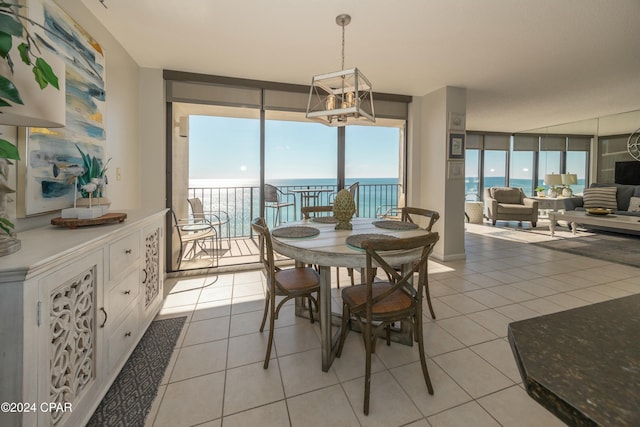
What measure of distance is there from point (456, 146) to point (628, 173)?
16.7ft

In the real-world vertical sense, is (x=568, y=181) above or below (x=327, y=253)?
above

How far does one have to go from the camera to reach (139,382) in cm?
162

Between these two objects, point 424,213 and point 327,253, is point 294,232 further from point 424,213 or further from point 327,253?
point 424,213

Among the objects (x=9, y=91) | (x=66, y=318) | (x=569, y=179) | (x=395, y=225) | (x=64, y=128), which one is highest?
(x=569, y=179)

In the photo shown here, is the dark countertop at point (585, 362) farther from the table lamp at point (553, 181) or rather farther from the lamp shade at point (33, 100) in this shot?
the table lamp at point (553, 181)

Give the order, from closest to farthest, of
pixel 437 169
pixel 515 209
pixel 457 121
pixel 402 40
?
pixel 402 40 → pixel 457 121 → pixel 437 169 → pixel 515 209

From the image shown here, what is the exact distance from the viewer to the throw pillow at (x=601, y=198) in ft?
18.7

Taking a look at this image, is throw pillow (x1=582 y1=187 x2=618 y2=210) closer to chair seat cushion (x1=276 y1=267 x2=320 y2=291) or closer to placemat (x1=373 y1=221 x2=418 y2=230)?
placemat (x1=373 y1=221 x2=418 y2=230)

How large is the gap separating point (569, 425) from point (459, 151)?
165 inches

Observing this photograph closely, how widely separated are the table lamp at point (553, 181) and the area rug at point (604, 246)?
1.65m

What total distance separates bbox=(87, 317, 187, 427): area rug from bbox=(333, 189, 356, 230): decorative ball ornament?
61.0 inches

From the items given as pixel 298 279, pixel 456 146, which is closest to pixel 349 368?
pixel 298 279

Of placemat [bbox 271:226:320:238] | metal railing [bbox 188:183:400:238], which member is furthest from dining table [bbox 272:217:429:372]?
metal railing [bbox 188:183:400:238]

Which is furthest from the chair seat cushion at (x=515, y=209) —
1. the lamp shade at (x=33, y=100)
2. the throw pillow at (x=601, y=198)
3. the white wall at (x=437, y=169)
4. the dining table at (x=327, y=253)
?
the lamp shade at (x=33, y=100)
